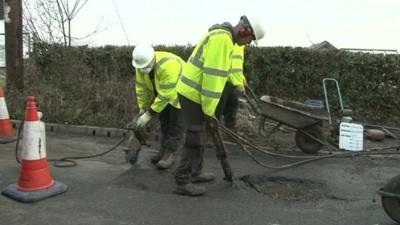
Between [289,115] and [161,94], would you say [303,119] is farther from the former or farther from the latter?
[161,94]

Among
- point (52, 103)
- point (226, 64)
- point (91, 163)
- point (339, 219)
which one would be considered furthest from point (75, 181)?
point (52, 103)

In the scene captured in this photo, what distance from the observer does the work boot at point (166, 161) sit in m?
6.61

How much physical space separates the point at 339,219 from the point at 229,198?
1.15m

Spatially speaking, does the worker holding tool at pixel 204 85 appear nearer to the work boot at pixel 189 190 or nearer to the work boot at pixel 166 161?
the work boot at pixel 189 190

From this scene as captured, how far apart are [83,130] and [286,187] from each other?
4.43 m

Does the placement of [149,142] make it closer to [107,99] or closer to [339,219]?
[107,99]

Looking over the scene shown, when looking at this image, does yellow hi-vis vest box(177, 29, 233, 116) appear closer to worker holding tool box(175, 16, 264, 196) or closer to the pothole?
worker holding tool box(175, 16, 264, 196)

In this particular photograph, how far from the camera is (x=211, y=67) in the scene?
5145 millimetres

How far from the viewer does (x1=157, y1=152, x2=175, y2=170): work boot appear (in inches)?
260

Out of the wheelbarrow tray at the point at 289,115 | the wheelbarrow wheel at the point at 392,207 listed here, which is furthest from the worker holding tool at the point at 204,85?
the wheelbarrow tray at the point at 289,115

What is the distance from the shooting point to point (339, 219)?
506 cm

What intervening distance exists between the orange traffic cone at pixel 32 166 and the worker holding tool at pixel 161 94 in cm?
118

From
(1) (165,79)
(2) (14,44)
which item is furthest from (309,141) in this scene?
(2) (14,44)

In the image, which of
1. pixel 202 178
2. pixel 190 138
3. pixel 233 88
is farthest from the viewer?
pixel 233 88
